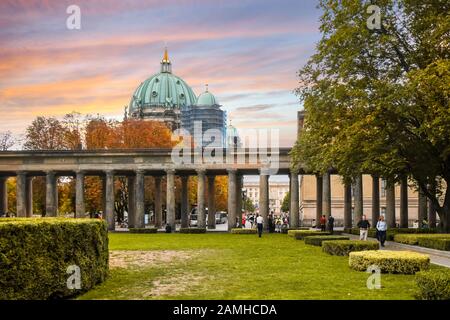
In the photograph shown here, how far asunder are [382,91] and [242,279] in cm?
2203

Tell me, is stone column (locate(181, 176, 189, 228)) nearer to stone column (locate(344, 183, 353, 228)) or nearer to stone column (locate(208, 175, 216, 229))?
stone column (locate(208, 175, 216, 229))

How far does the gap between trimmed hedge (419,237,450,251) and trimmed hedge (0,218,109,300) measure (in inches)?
781

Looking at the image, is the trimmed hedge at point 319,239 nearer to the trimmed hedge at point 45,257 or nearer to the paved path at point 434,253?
the paved path at point 434,253

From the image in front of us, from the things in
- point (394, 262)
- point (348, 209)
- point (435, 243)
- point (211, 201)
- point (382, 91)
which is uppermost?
point (382, 91)

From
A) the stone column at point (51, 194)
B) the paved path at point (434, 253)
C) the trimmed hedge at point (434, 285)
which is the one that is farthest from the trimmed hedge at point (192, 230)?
the trimmed hedge at point (434, 285)

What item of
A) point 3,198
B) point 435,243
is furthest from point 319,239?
point 3,198

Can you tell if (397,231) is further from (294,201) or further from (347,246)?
(294,201)

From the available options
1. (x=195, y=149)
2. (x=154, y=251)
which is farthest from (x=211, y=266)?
(x=195, y=149)

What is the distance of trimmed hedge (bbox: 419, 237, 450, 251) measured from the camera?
3362cm

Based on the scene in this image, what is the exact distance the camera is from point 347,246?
32.8 metres

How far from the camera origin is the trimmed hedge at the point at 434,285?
16891 mm

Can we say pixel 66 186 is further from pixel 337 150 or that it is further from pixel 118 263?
pixel 118 263
